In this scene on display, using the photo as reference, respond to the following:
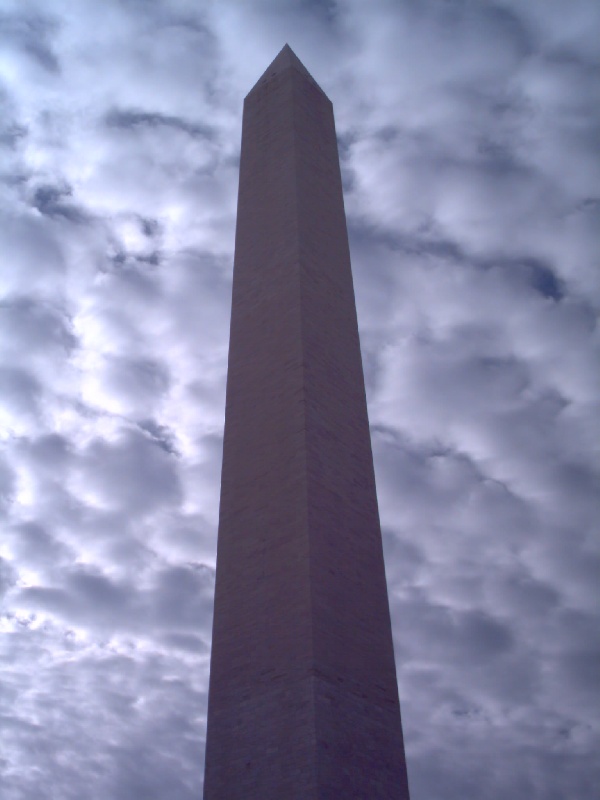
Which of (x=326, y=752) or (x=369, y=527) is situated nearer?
(x=326, y=752)

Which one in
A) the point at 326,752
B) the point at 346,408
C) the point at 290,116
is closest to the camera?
the point at 326,752

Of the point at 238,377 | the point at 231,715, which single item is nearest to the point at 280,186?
the point at 238,377

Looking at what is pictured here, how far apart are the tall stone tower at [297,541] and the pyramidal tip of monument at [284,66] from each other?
151 inches

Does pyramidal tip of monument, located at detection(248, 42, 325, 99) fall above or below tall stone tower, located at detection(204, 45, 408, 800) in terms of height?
above

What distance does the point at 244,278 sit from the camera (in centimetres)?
1861

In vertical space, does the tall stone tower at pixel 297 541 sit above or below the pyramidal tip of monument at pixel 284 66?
below

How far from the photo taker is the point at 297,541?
1364 centimetres

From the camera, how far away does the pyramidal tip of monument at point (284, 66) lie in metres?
22.5

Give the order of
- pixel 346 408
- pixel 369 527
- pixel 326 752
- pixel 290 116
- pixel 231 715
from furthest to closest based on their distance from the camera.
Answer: pixel 290 116 < pixel 346 408 < pixel 369 527 < pixel 231 715 < pixel 326 752

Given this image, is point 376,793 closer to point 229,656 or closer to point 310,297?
point 229,656

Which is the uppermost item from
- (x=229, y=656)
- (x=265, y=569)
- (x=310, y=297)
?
(x=310, y=297)

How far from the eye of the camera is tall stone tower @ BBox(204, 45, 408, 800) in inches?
484

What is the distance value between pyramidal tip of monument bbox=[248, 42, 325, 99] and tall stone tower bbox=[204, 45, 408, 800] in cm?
383

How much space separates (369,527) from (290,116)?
37.4ft
